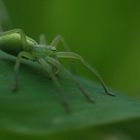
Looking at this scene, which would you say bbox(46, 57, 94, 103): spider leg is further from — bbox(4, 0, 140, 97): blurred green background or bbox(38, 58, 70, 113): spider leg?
bbox(4, 0, 140, 97): blurred green background

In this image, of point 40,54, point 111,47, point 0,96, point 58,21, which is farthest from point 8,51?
point 0,96

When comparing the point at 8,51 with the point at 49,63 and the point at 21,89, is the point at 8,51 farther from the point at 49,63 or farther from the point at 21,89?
the point at 21,89

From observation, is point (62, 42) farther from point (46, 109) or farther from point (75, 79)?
point (46, 109)

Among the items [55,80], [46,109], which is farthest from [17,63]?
[46,109]

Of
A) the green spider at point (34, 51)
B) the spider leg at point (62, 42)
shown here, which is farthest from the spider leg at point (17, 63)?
the spider leg at point (62, 42)

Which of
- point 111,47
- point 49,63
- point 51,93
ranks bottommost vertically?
point 51,93

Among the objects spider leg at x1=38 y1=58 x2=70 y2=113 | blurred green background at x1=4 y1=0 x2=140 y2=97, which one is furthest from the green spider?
blurred green background at x1=4 y1=0 x2=140 y2=97

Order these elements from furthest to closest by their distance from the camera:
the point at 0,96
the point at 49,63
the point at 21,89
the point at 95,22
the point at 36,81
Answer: the point at 95,22, the point at 49,63, the point at 36,81, the point at 21,89, the point at 0,96
